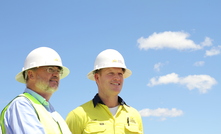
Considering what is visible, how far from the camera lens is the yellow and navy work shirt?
23.7 ft

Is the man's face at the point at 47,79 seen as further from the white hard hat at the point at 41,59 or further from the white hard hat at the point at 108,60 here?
the white hard hat at the point at 108,60

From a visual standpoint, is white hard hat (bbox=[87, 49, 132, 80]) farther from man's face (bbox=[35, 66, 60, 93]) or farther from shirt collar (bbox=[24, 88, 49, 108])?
shirt collar (bbox=[24, 88, 49, 108])

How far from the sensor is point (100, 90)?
7.69 m

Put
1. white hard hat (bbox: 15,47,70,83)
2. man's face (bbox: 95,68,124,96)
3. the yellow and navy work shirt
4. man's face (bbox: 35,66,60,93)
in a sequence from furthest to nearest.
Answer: man's face (bbox: 95,68,124,96) < the yellow and navy work shirt < white hard hat (bbox: 15,47,70,83) < man's face (bbox: 35,66,60,93)

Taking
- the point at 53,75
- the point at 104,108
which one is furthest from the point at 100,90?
the point at 53,75

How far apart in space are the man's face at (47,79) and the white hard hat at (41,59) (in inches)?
4.5

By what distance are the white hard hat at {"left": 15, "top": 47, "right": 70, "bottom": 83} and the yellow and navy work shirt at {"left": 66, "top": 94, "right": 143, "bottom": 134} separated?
122 centimetres

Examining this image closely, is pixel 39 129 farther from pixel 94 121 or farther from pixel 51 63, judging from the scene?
pixel 94 121

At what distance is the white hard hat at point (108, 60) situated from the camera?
7809 mm

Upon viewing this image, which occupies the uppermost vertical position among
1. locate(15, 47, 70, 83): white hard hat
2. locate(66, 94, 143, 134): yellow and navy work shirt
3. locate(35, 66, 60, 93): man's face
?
locate(15, 47, 70, 83): white hard hat

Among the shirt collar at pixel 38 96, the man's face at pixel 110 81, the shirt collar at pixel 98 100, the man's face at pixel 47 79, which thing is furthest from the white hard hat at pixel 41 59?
the shirt collar at pixel 98 100

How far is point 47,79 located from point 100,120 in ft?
5.43

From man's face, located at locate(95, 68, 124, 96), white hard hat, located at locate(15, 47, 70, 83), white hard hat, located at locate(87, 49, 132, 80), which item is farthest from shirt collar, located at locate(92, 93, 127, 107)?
white hard hat, located at locate(15, 47, 70, 83)

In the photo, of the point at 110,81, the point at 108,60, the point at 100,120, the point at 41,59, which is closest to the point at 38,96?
the point at 41,59
